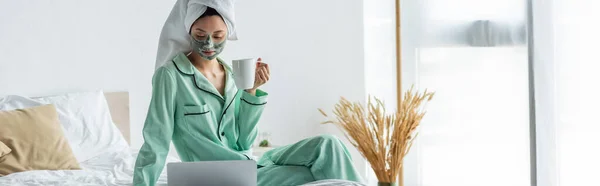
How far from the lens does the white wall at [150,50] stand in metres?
4.07

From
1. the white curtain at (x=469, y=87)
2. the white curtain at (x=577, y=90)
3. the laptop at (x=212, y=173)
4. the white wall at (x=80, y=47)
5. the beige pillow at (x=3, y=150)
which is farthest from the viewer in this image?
the white curtain at (x=469, y=87)

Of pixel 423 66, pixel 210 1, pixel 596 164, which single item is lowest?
pixel 596 164

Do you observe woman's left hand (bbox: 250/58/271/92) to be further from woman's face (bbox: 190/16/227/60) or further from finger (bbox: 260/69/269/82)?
woman's face (bbox: 190/16/227/60)

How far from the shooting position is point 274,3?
196 inches

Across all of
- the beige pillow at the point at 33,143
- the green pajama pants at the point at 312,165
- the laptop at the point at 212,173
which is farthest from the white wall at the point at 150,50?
the laptop at the point at 212,173

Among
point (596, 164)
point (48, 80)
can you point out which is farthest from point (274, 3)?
point (596, 164)

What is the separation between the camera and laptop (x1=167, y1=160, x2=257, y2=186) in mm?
2434

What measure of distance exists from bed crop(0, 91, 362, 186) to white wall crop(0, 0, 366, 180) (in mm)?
118

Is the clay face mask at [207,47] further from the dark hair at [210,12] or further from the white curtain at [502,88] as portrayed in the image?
the white curtain at [502,88]

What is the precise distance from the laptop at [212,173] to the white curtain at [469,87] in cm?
217

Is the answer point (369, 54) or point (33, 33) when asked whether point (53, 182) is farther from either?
point (369, 54)

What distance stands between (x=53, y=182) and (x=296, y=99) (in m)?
Answer: 2.19

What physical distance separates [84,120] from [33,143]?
0.53m

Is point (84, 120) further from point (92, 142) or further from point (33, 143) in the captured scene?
point (33, 143)
